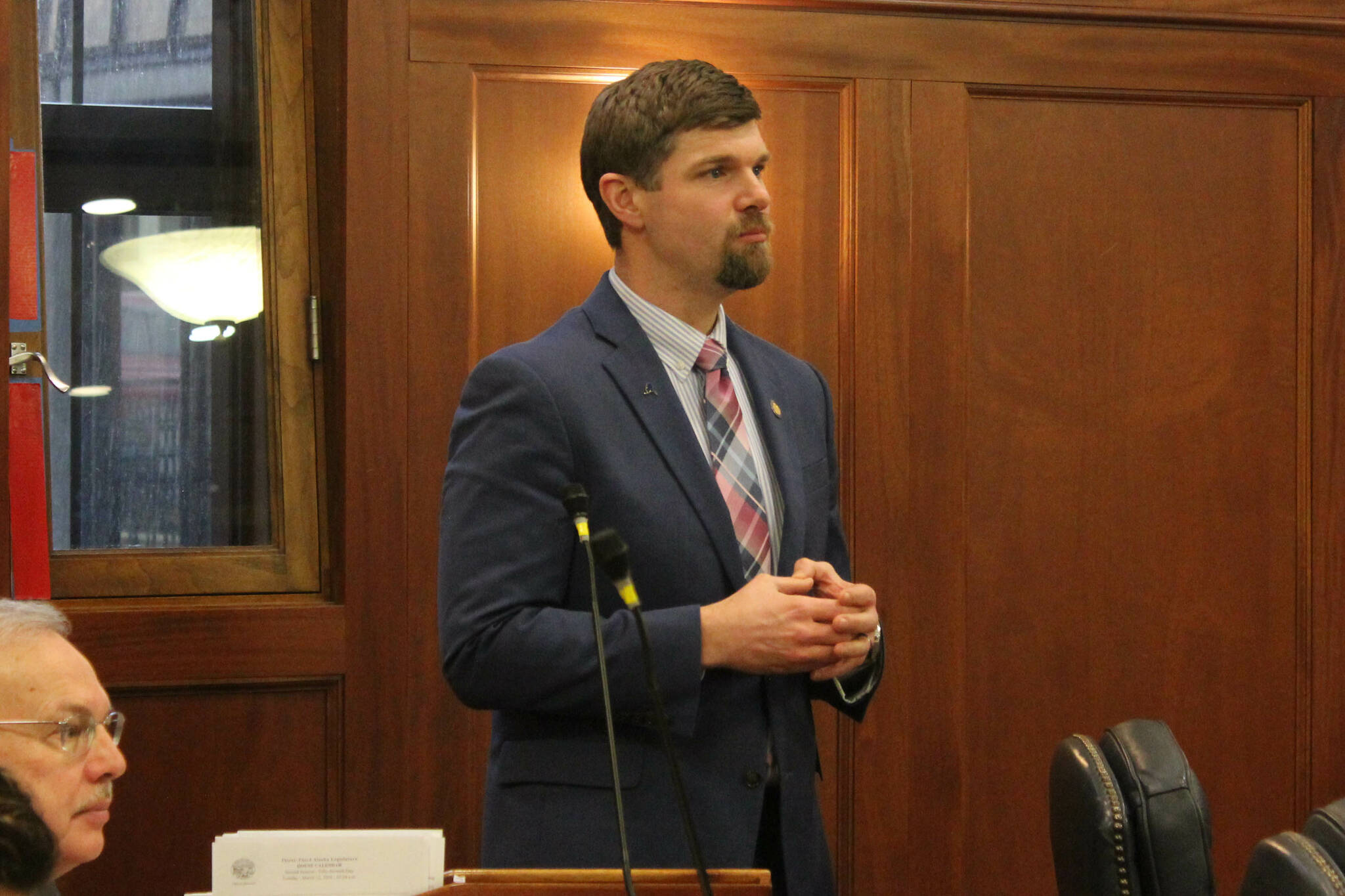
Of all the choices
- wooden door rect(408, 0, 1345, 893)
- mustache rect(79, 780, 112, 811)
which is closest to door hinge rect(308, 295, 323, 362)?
wooden door rect(408, 0, 1345, 893)

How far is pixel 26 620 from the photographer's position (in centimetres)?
146

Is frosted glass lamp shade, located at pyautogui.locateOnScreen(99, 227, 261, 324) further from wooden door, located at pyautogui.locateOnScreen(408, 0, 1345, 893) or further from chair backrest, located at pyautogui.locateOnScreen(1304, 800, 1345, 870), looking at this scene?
chair backrest, located at pyautogui.locateOnScreen(1304, 800, 1345, 870)

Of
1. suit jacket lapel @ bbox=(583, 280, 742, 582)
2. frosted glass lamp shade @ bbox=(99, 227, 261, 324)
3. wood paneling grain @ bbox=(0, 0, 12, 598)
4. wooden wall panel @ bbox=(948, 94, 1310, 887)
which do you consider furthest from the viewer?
wooden wall panel @ bbox=(948, 94, 1310, 887)

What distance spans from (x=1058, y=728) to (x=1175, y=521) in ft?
1.80

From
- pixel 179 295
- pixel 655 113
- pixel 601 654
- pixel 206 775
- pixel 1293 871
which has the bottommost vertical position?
pixel 206 775

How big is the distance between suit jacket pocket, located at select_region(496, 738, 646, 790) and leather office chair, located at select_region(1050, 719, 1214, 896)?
57 cm

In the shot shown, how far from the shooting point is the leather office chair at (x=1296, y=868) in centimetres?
106

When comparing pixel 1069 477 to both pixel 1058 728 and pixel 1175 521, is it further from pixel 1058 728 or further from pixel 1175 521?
pixel 1058 728

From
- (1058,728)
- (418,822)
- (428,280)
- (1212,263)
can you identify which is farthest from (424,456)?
(1212,263)

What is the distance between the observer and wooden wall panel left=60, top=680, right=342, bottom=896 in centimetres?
292

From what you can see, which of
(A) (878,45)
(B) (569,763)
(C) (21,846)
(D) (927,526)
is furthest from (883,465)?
(C) (21,846)

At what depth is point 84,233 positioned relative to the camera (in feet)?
10.1

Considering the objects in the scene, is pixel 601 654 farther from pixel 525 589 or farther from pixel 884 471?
pixel 884 471

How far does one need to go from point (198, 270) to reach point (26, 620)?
182cm
